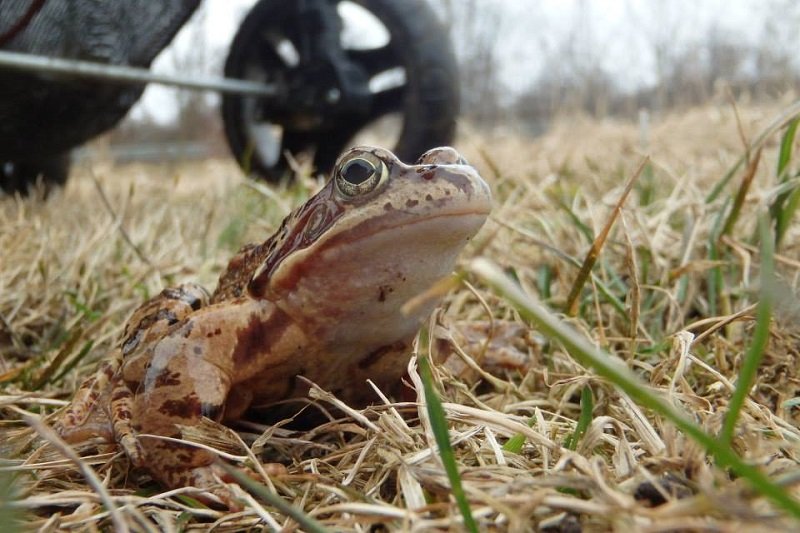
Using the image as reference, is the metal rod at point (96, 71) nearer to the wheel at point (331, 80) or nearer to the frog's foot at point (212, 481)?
the wheel at point (331, 80)

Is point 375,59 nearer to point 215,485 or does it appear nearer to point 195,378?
point 195,378

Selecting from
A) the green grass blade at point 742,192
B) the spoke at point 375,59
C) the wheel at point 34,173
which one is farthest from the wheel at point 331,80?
the green grass blade at point 742,192

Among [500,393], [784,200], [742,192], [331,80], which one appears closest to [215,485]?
[500,393]

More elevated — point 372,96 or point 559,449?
point 372,96

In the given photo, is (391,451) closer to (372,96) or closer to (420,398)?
(420,398)

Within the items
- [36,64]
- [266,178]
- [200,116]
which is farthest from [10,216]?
[200,116]

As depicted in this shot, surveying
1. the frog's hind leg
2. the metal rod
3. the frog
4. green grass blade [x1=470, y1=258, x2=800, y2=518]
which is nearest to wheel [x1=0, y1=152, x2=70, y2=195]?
the metal rod

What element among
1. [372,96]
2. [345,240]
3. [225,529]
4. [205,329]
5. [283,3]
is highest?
[283,3]
